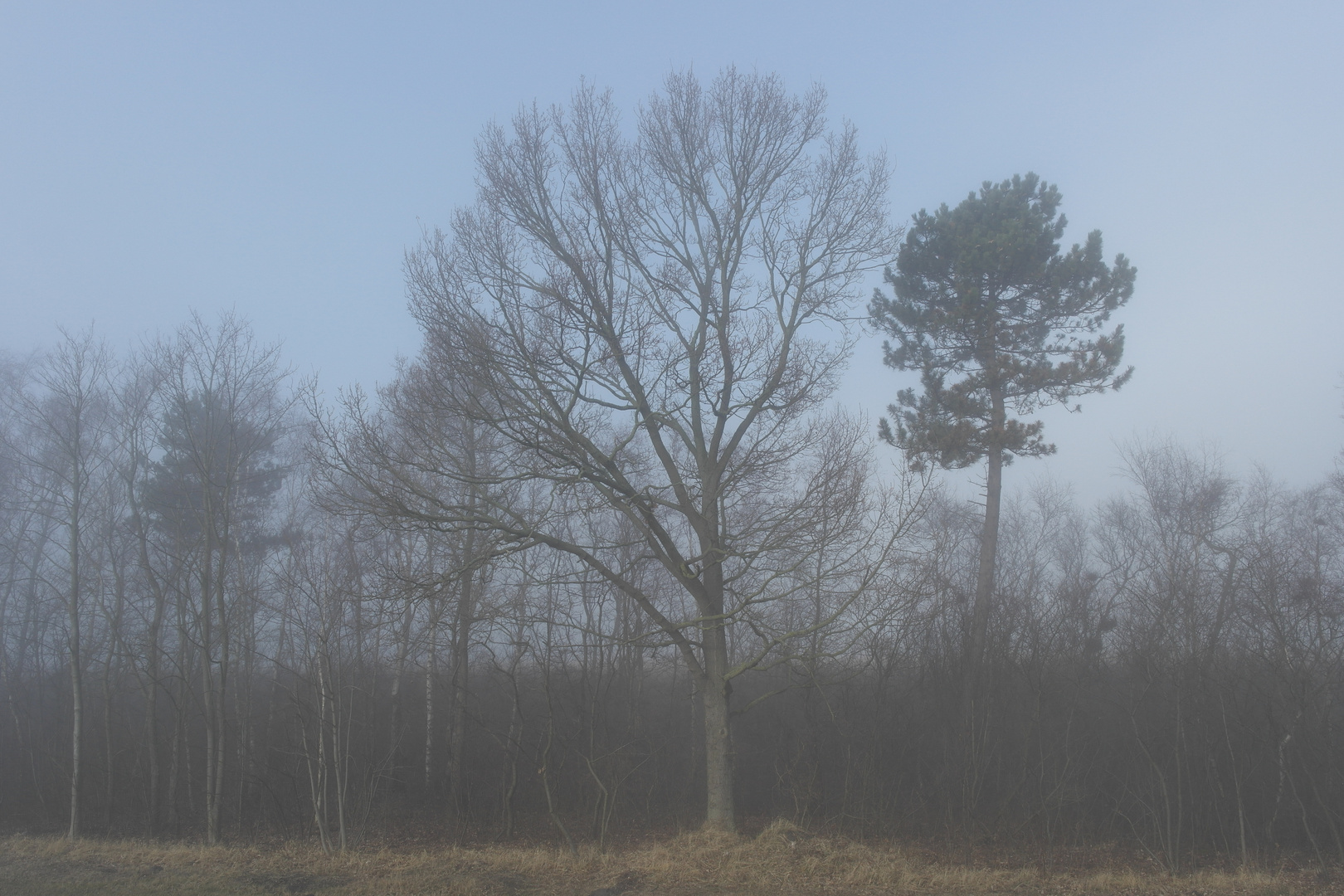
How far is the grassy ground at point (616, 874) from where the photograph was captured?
26.2ft

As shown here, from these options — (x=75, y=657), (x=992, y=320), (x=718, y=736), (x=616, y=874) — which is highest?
(x=992, y=320)

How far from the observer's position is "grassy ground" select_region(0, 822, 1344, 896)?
7984 mm

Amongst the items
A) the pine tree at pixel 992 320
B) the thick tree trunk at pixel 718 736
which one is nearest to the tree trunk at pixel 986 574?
the pine tree at pixel 992 320

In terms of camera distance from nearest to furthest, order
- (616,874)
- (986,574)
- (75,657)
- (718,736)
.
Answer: (616,874) → (718,736) → (75,657) → (986,574)

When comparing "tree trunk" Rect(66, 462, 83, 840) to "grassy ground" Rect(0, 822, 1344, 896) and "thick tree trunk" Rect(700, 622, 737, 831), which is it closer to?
"grassy ground" Rect(0, 822, 1344, 896)

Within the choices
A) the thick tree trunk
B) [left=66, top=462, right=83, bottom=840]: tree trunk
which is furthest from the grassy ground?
[left=66, top=462, right=83, bottom=840]: tree trunk

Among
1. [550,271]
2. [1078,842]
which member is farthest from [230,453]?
[1078,842]

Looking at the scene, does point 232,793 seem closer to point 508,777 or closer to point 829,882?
point 508,777

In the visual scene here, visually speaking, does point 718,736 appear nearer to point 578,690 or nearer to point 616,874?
point 616,874

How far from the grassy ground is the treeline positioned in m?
0.84

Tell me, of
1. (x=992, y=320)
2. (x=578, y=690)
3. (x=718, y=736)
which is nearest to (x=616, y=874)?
(x=718, y=736)

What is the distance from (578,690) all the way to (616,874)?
7.88 m

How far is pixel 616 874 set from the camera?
27.7ft

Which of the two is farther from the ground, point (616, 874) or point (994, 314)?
point (994, 314)
